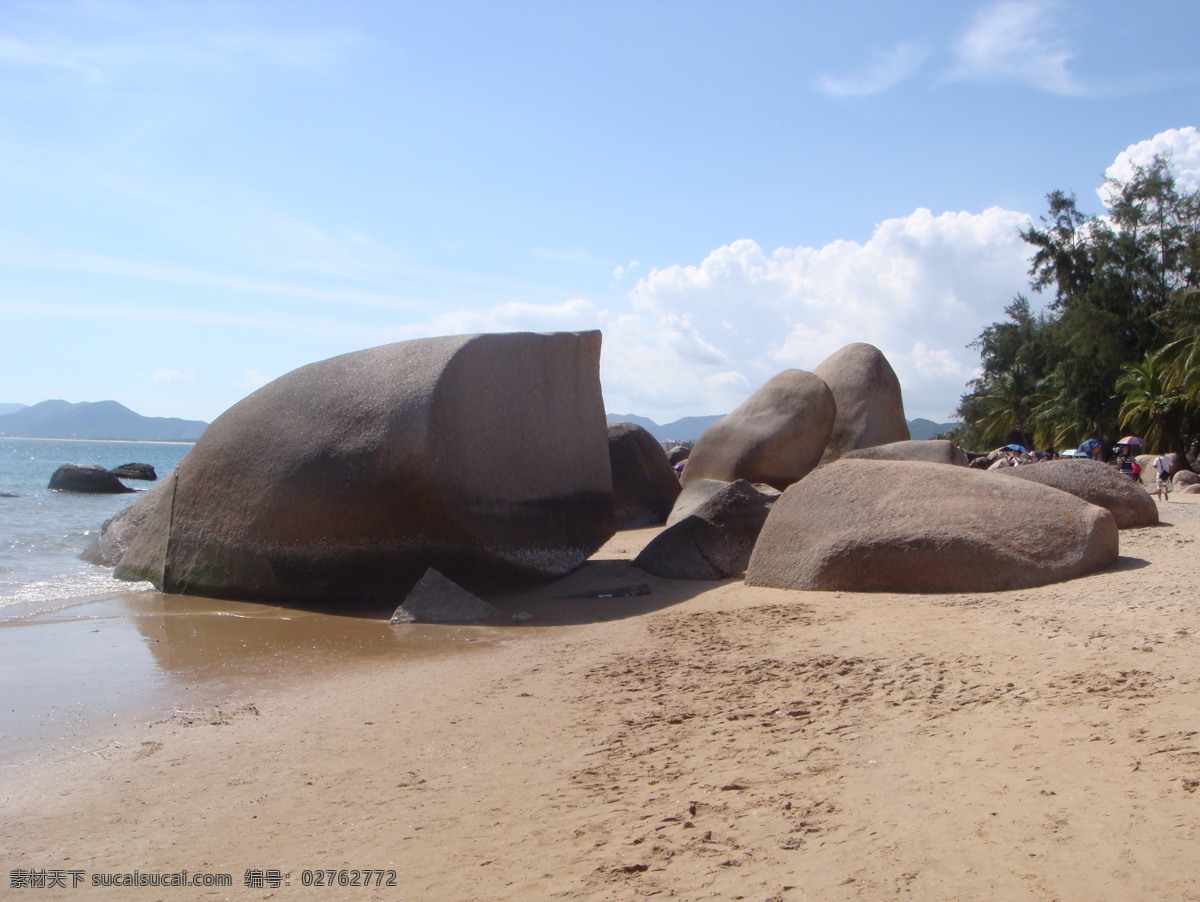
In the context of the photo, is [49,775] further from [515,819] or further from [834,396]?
[834,396]

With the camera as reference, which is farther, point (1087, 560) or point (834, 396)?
point (834, 396)

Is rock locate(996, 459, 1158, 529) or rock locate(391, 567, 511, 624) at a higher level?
rock locate(996, 459, 1158, 529)

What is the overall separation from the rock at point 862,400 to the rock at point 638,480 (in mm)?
4247

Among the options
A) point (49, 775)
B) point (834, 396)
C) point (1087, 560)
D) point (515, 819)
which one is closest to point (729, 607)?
point (1087, 560)

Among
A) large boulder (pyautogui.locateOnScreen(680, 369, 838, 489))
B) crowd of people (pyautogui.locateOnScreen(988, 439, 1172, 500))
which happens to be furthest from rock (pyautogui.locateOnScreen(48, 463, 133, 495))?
crowd of people (pyautogui.locateOnScreen(988, 439, 1172, 500))

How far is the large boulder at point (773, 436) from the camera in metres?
16.0

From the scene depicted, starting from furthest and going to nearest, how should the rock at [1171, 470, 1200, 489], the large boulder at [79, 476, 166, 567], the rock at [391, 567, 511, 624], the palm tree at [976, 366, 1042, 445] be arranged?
the palm tree at [976, 366, 1042, 445], the rock at [1171, 470, 1200, 489], the large boulder at [79, 476, 166, 567], the rock at [391, 567, 511, 624]

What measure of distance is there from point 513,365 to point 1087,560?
443cm

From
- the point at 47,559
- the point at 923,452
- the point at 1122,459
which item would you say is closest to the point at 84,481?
the point at 47,559

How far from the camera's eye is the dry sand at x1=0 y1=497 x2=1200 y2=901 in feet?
8.57

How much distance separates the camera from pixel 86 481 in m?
27.5

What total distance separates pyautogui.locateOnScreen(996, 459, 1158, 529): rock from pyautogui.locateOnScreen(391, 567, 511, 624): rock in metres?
4.82

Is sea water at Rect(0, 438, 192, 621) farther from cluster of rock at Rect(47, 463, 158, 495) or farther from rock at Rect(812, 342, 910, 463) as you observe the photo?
rock at Rect(812, 342, 910, 463)

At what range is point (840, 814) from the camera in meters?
2.92
